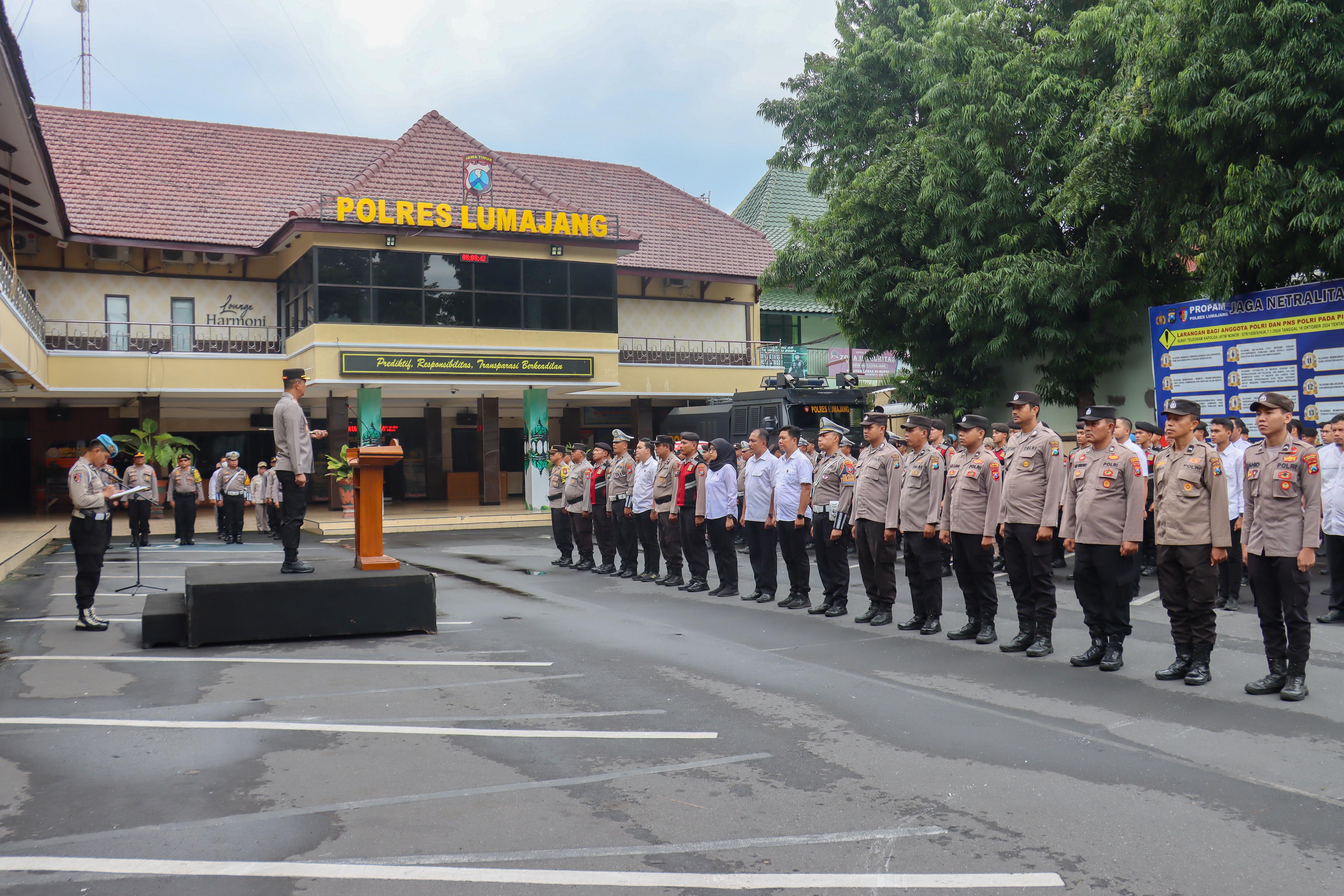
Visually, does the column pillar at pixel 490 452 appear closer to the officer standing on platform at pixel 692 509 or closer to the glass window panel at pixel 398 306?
the glass window panel at pixel 398 306

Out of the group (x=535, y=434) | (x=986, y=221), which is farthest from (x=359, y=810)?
(x=535, y=434)

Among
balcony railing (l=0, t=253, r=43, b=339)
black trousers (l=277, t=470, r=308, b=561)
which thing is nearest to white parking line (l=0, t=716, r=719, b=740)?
black trousers (l=277, t=470, r=308, b=561)

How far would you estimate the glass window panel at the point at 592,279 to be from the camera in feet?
91.6

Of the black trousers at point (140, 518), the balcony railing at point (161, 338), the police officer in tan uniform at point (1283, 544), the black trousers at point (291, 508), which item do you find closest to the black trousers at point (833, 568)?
the police officer in tan uniform at point (1283, 544)

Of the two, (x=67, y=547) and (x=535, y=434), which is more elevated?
(x=535, y=434)

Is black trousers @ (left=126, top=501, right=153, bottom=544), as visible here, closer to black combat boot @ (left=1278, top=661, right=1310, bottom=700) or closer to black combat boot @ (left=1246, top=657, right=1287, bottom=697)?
black combat boot @ (left=1246, top=657, right=1287, bottom=697)

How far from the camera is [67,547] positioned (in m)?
20.8

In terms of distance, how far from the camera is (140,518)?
1859 cm

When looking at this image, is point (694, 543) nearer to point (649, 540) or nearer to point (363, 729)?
point (649, 540)

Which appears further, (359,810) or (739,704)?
(739,704)

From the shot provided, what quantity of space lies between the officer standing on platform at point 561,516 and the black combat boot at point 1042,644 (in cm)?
880

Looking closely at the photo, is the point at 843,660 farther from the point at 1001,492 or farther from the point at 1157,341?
the point at 1157,341

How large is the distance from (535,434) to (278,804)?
2314 centimetres

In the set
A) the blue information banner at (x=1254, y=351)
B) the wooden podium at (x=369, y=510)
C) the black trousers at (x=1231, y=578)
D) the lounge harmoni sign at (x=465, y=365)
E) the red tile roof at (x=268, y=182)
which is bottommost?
the black trousers at (x=1231, y=578)
